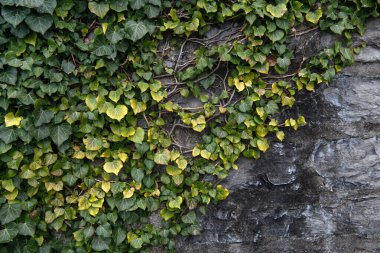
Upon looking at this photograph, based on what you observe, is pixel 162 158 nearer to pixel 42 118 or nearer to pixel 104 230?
pixel 104 230

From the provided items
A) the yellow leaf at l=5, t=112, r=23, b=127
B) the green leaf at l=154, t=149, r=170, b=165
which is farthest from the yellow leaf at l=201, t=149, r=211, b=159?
the yellow leaf at l=5, t=112, r=23, b=127

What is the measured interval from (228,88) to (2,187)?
135cm

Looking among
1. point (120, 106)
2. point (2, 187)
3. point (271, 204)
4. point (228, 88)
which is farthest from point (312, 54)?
point (2, 187)

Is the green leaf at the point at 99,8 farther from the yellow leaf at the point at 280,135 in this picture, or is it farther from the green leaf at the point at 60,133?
the yellow leaf at the point at 280,135

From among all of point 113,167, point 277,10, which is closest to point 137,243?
point 113,167

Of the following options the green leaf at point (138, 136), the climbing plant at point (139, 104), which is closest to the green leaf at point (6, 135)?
the climbing plant at point (139, 104)

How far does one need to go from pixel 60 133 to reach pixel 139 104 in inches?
17.5

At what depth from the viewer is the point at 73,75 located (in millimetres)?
2244

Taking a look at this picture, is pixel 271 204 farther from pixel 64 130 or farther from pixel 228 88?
pixel 64 130

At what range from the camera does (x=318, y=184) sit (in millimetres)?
2459

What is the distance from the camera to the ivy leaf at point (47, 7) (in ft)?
6.72

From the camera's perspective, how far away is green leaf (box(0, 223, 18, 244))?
227 cm

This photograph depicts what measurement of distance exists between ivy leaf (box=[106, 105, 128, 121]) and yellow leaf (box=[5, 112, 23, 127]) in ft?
1.50

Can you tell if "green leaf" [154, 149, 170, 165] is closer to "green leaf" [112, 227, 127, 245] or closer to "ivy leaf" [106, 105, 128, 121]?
"ivy leaf" [106, 105, 128, 121]
